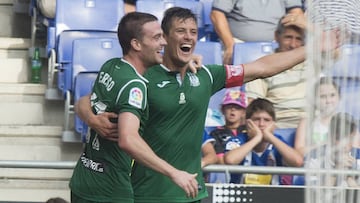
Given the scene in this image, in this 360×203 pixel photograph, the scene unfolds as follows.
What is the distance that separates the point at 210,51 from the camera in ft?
23.4

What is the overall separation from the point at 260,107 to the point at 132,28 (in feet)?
8.21

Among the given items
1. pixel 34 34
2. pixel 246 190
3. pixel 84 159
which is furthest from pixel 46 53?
pixel 84 159

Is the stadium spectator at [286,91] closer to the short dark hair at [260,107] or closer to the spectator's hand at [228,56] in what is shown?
the short dark hair at [260,107]

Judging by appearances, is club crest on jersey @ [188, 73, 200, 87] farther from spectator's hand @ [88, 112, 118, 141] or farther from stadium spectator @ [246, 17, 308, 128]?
stadium spectator @ [246, 17, 308, 128]

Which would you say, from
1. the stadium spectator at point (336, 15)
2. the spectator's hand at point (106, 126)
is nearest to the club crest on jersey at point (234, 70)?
the spectator's hand at point (106, 126)

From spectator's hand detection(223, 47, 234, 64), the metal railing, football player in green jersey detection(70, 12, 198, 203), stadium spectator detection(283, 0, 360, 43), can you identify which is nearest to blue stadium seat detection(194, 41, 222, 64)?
spectator's hand detection(223, 47, 234, 64)

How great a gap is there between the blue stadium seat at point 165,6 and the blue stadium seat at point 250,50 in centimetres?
78

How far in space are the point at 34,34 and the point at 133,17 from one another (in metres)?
4.23

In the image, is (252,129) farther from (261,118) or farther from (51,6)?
→ (51,6)

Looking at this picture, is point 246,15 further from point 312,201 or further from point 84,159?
point 312,201

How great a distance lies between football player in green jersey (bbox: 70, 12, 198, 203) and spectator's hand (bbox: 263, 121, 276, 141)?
7.36ft

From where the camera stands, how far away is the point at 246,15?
7.54 meters

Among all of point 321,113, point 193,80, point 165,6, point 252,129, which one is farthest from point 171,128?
point 165,6

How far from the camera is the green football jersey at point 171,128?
4.24 m
